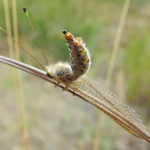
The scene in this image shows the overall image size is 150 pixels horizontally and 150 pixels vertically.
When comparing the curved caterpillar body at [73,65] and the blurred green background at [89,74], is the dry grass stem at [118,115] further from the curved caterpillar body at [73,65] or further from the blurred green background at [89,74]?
the blurred green background at [89,74]

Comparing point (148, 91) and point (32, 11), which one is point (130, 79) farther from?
point (32, 11)

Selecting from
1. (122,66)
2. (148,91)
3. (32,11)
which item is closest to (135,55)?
(122,66)

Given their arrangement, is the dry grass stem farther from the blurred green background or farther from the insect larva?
the blurred green background

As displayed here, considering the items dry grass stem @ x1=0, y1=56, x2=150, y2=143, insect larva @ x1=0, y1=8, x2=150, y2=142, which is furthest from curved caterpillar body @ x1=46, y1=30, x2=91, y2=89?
dry grass stem @ x1=0, y1=56, x2=150, y2=143

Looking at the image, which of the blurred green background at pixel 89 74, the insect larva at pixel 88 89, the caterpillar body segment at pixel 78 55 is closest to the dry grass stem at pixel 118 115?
the insect larva at pixel 88 89

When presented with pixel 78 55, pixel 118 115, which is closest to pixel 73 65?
pixel 78 55

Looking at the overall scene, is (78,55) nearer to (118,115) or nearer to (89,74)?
(118,115)
